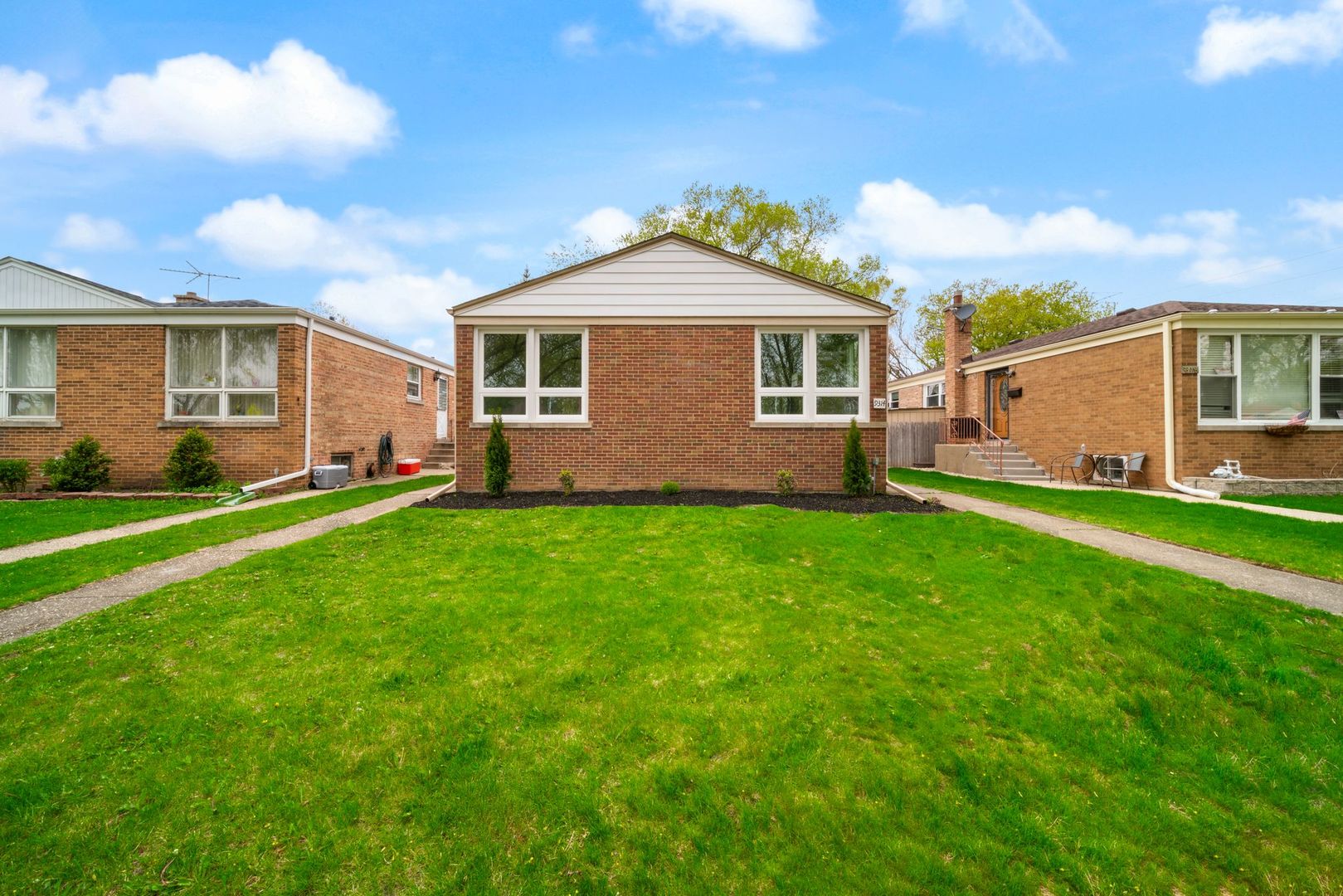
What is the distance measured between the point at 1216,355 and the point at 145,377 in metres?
24.1

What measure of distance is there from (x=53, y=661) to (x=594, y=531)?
4.54 m

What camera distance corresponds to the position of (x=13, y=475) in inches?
469

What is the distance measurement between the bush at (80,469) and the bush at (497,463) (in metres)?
8.87

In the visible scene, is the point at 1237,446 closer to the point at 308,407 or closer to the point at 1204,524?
the point at 1204,524

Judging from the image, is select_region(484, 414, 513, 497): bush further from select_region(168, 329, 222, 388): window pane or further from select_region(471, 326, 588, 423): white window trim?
select_region(168, 329, 222, 388): window pane

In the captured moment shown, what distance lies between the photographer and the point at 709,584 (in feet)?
16.7

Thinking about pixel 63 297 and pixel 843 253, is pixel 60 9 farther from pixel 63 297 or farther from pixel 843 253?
pixel 843 253

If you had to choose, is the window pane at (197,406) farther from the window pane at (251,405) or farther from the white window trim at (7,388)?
the white window trim at (7,388)

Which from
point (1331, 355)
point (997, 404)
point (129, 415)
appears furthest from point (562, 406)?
point (1331, 355)

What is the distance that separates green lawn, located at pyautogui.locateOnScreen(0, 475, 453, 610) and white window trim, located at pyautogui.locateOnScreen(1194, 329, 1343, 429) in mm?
17859

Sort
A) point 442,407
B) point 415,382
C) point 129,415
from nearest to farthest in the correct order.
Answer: point 129,415
point 415,382
point 442,407

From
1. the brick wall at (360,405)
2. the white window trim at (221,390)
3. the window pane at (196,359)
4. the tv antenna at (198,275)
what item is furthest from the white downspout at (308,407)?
the tv antenna at (198,275)

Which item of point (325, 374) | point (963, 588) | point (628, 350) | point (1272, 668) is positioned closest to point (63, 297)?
point (325, 374)

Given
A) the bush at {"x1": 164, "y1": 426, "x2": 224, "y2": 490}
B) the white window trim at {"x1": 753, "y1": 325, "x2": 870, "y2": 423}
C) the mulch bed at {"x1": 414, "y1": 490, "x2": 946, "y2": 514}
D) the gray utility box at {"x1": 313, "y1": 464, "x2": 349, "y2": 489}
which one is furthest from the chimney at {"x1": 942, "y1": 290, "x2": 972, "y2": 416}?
the bush at {"x1": 164, "y1": 426, "x2": 224, "y2": 490}
